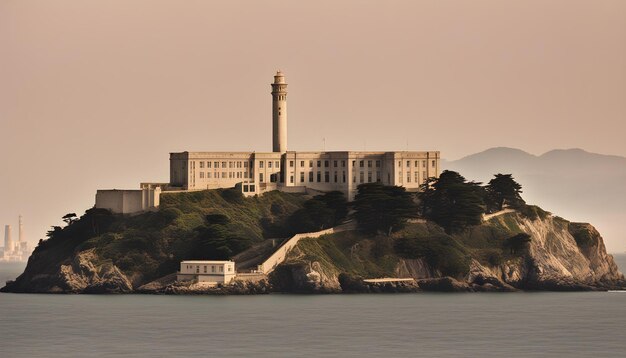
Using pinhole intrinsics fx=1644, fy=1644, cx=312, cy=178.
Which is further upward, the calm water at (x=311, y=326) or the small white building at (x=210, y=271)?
the small white building at (x=210, y=271)

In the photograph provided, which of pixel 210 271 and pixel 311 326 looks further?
pixel 210 271

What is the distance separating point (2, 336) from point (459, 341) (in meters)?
43.9

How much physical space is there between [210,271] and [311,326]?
34037 millimetres

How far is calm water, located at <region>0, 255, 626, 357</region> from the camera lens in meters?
146

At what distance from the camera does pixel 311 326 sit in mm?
163750

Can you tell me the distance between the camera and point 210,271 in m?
195

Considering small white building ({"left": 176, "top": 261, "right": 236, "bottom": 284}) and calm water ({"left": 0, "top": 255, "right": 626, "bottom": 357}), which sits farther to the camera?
small white building ({"left": 176, "top": 261, "right": 236, "bottom": 284})

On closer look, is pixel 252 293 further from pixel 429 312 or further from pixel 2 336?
pixel 2 336

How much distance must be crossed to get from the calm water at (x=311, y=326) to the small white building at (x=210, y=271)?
362 cm

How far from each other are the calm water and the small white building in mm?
3619

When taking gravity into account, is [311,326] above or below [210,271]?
below

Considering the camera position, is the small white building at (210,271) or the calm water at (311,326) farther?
the small white building at (210,271)

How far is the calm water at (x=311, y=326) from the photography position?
Result: 480ft

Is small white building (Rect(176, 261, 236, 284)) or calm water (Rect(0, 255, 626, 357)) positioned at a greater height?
small white building (Rect(176, 261, 236, 284))
